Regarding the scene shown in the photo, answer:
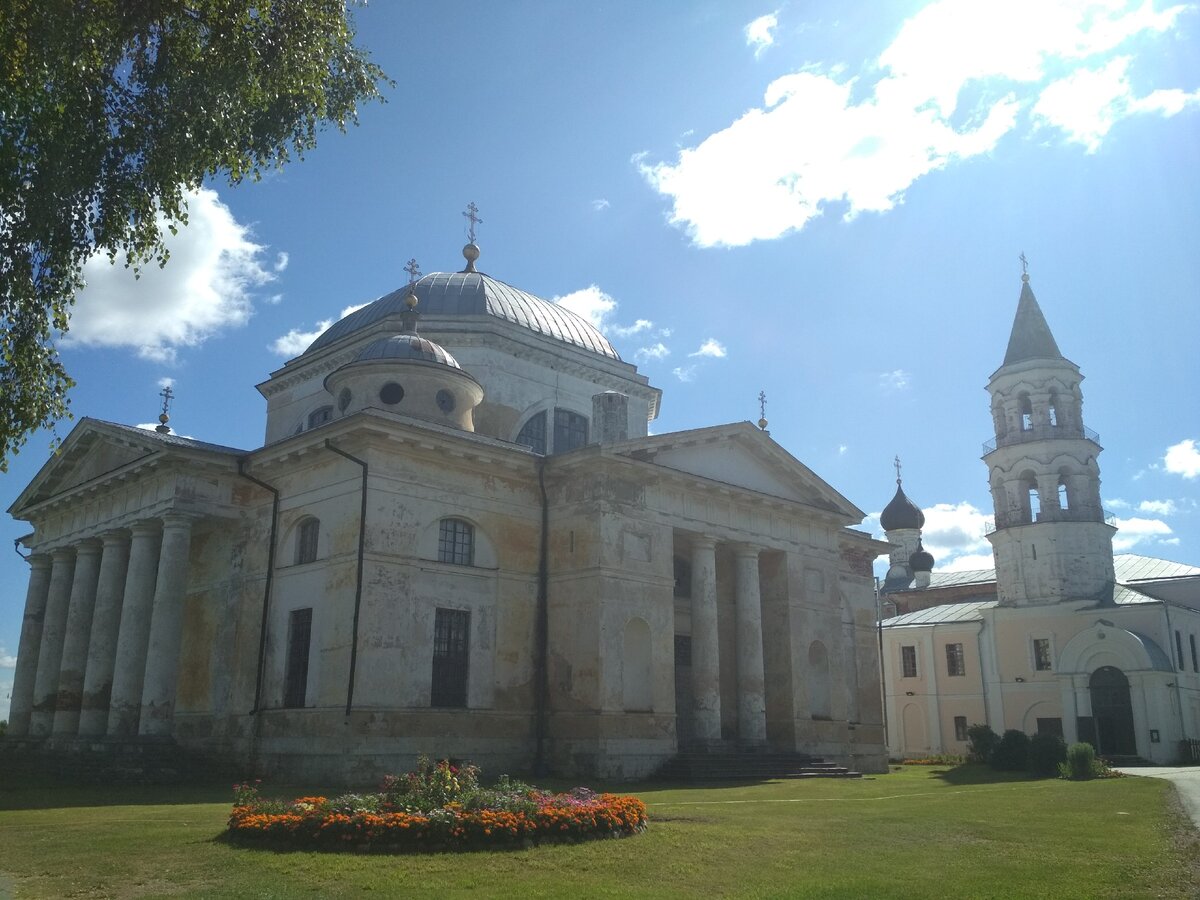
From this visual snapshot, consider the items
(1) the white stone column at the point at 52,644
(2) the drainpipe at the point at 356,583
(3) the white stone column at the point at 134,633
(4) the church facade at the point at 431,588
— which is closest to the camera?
(2) the drainpipe at the point at 356,583

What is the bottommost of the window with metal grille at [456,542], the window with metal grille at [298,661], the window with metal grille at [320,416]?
the window with metal grille at [298,661]

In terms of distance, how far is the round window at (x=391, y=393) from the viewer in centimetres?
2664

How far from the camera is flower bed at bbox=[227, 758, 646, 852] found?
1138 centimetres

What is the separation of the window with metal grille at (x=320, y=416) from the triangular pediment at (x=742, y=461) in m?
11.0

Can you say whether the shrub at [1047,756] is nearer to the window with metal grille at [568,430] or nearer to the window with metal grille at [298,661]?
the window with metal grille at [568,430]

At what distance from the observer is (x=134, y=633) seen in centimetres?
2469

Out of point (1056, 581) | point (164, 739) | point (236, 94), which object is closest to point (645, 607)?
point (164, 739)

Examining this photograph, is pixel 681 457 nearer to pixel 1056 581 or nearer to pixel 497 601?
pixel 497 601

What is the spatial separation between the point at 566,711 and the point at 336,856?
1349 cm

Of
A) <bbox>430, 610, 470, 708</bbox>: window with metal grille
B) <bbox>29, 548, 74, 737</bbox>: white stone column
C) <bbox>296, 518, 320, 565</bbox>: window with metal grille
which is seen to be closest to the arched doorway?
<bbox>430, 610, 470, 708</bbox>: window with metal grille

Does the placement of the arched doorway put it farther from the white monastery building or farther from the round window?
the round window

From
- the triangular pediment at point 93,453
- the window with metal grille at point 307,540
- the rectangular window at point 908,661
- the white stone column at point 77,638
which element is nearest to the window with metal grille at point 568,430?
the window with metal grille at point 307,540

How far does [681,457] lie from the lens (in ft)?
89.0

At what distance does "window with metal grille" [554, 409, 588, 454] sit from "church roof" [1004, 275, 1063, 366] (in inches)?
1051
